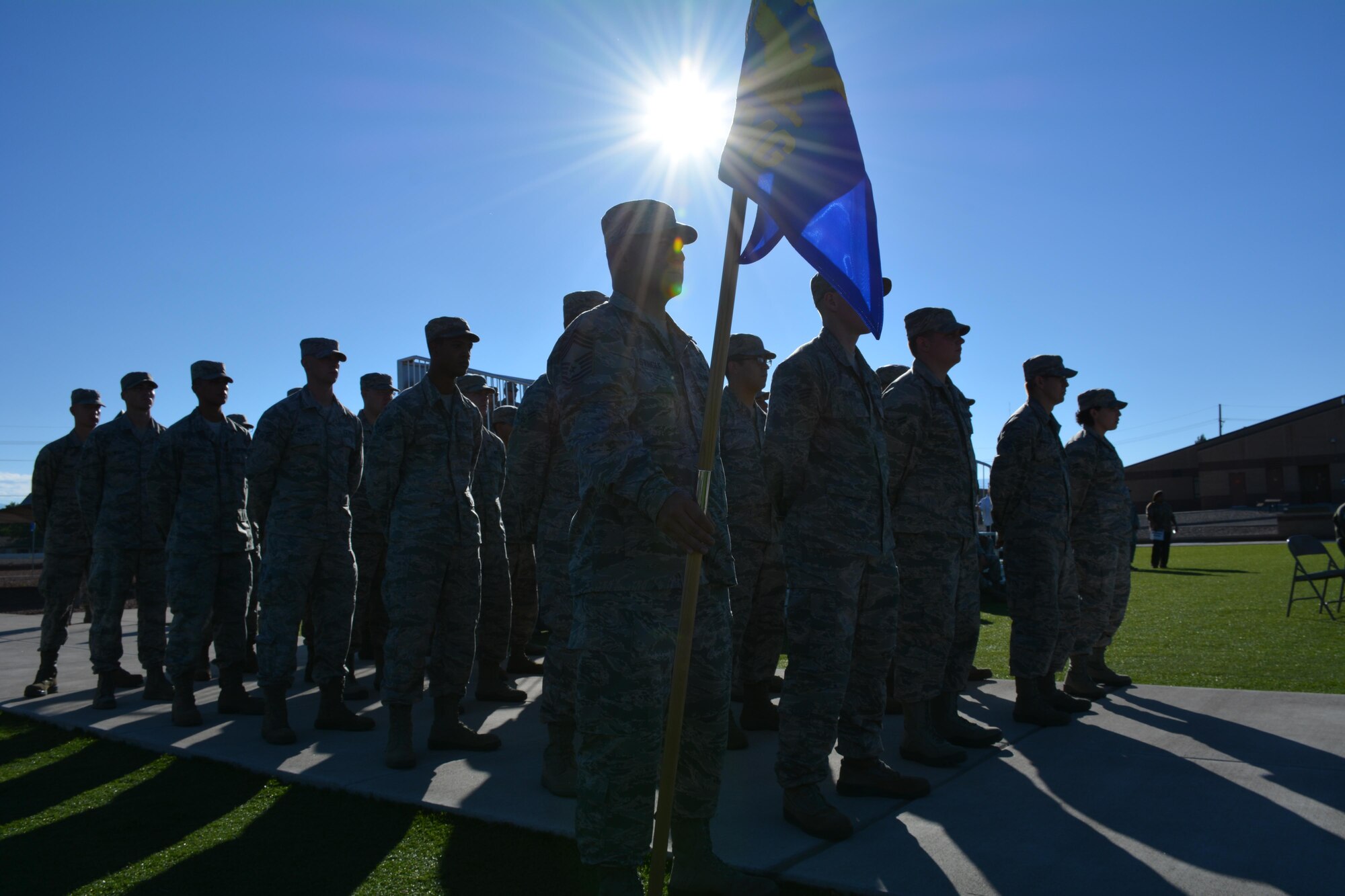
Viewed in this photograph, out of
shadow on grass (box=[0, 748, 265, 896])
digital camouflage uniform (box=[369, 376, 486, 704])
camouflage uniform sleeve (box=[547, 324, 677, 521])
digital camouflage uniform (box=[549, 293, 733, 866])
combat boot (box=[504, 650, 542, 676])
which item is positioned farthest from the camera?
combat boot (box=[504, 650, 542, 676])

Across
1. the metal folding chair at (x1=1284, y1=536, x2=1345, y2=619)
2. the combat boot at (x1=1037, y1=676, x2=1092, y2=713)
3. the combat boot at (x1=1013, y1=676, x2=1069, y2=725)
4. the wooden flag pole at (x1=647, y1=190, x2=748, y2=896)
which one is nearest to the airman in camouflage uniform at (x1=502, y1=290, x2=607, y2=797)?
the wooden flag pole at (x1=647, y1=190, x2=748, y2=896)

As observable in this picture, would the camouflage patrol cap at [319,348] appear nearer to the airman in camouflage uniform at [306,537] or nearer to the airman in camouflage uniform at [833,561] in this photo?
the airman in camouflage uniform at [306,537]

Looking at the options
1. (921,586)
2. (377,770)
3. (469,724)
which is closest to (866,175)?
(921,586)

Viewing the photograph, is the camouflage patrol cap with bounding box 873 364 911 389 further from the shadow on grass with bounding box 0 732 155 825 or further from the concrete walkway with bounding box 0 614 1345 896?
the shadow on grass with bounding box 0 732 155 825

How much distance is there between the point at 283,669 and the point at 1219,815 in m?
4.77

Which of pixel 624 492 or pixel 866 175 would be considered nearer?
pixel 624 492

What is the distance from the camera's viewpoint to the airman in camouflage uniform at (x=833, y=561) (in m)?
3.64

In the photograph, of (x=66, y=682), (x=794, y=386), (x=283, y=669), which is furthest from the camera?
(x=66, y=682)

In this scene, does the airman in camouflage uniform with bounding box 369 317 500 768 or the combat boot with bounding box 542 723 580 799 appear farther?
the airman in camouflage uniform with bounding box 369 317 500 768

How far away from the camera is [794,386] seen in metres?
3.93

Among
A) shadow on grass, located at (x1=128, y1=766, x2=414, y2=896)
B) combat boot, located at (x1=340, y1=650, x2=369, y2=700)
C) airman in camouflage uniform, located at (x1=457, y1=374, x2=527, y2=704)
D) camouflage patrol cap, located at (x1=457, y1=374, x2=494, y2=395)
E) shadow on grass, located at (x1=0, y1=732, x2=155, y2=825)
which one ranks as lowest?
shadow on grass, located at (x1=0, y1=732, x2=155, y2=825)

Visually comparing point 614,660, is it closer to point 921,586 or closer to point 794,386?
point 794,386

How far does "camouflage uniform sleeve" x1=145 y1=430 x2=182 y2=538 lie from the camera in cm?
628

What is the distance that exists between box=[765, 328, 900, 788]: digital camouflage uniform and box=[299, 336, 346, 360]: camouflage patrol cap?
3.18 m
